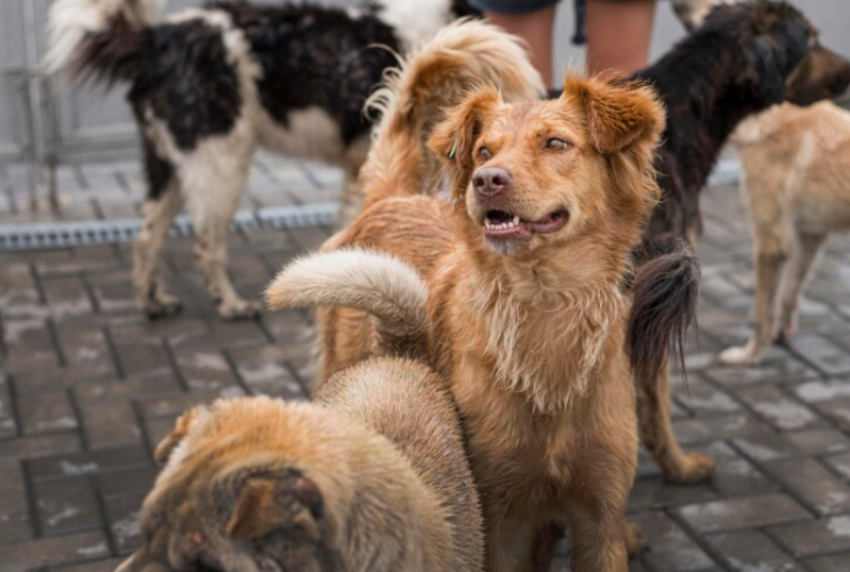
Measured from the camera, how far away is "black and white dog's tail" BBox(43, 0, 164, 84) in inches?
215

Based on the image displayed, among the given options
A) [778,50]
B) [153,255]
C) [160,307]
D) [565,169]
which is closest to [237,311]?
[160,307]

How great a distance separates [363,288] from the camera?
10.1ft

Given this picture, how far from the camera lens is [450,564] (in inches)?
105

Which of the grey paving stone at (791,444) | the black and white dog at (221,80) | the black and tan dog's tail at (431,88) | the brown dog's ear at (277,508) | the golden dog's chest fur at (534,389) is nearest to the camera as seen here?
the brown dog's ear at (277,508)

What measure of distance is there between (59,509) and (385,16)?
2.78 metres

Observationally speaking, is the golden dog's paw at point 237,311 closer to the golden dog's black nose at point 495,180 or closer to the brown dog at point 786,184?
the brown dog at point 786,184

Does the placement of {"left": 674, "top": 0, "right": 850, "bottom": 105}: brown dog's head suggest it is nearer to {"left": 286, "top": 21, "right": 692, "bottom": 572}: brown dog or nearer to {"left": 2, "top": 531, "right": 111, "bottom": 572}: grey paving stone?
{"left": 286, "top": 21, "right": 692, "bottom": 572}: brown dog

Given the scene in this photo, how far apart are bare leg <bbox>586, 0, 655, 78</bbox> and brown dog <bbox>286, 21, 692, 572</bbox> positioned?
1.75 m

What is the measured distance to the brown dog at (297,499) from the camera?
2.19m

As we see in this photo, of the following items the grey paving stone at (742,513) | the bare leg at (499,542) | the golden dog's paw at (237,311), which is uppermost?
the bare leg at (499,542)

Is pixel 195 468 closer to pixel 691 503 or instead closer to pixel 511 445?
pixel 511 445

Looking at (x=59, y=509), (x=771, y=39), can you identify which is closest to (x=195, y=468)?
(x=59, y=509)

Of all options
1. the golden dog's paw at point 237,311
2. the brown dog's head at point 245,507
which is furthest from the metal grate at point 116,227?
the brown dog's head at point 245,507

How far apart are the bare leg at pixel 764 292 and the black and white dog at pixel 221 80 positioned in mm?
1778
